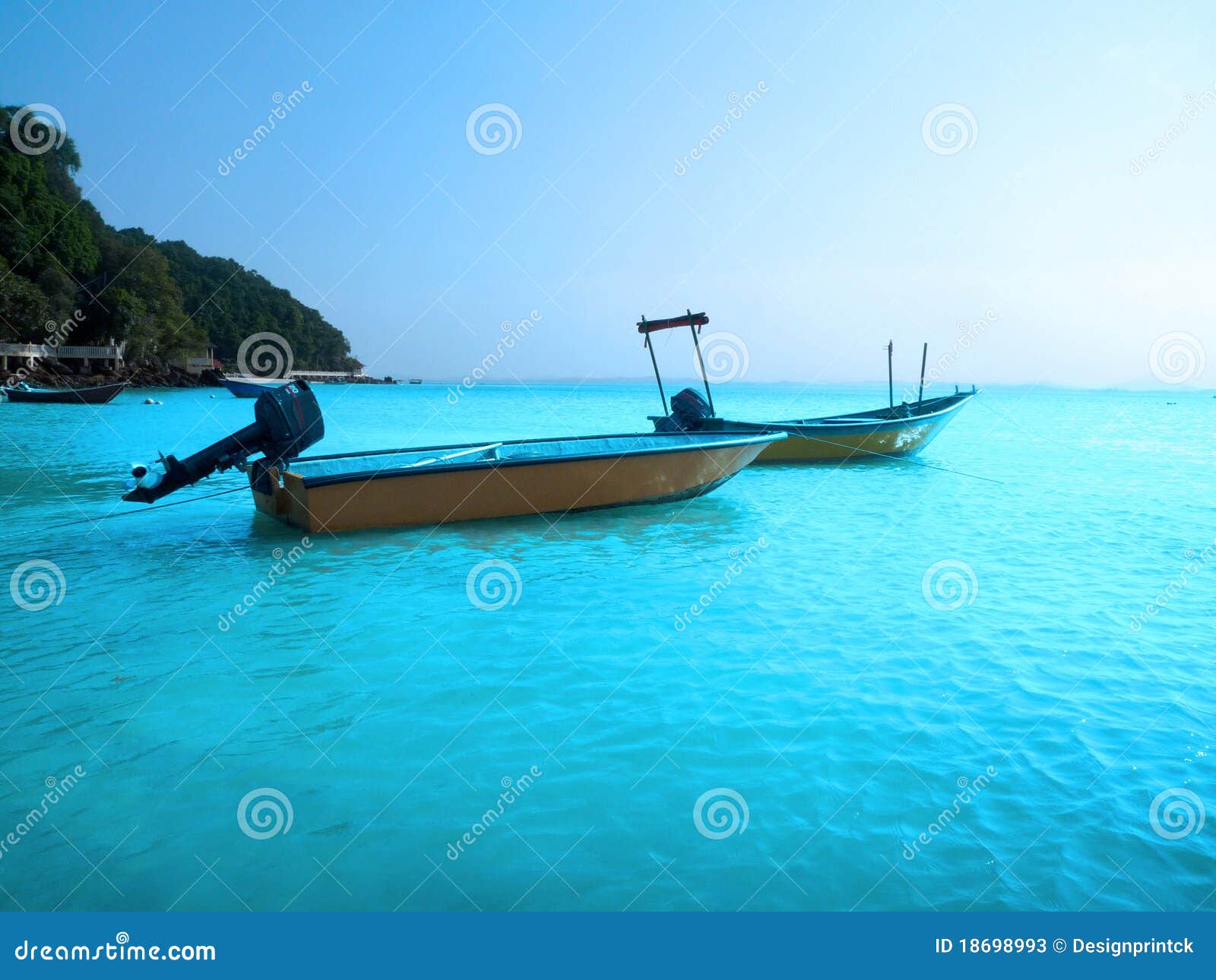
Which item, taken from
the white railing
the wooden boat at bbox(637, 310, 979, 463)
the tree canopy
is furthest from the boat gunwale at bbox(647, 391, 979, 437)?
the white railing

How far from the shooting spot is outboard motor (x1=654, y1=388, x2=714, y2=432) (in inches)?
585

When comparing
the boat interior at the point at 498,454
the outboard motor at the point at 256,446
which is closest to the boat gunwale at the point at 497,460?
the boat interior at the point at 498,454

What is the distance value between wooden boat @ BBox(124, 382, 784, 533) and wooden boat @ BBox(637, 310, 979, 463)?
3234mm

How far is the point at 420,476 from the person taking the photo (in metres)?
9.51

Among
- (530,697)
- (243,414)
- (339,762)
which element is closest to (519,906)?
(339,762)

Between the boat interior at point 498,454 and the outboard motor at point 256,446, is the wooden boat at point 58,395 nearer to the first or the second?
the boat interior at point 498,454

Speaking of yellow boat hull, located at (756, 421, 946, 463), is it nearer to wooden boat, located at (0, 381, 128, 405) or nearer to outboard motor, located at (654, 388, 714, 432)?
outboard motor, located at (654, 388, 714, 432)

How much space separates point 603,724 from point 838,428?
51.7 feet

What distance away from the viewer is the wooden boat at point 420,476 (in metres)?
8.76

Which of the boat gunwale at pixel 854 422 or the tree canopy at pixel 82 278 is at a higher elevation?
the tree canopy at pixel 82 278

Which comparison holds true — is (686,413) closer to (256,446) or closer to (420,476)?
(420,476)

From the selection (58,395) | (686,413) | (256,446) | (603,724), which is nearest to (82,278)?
(58,395)

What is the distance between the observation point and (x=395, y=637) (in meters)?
5.93

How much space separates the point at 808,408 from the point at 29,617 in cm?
6105
